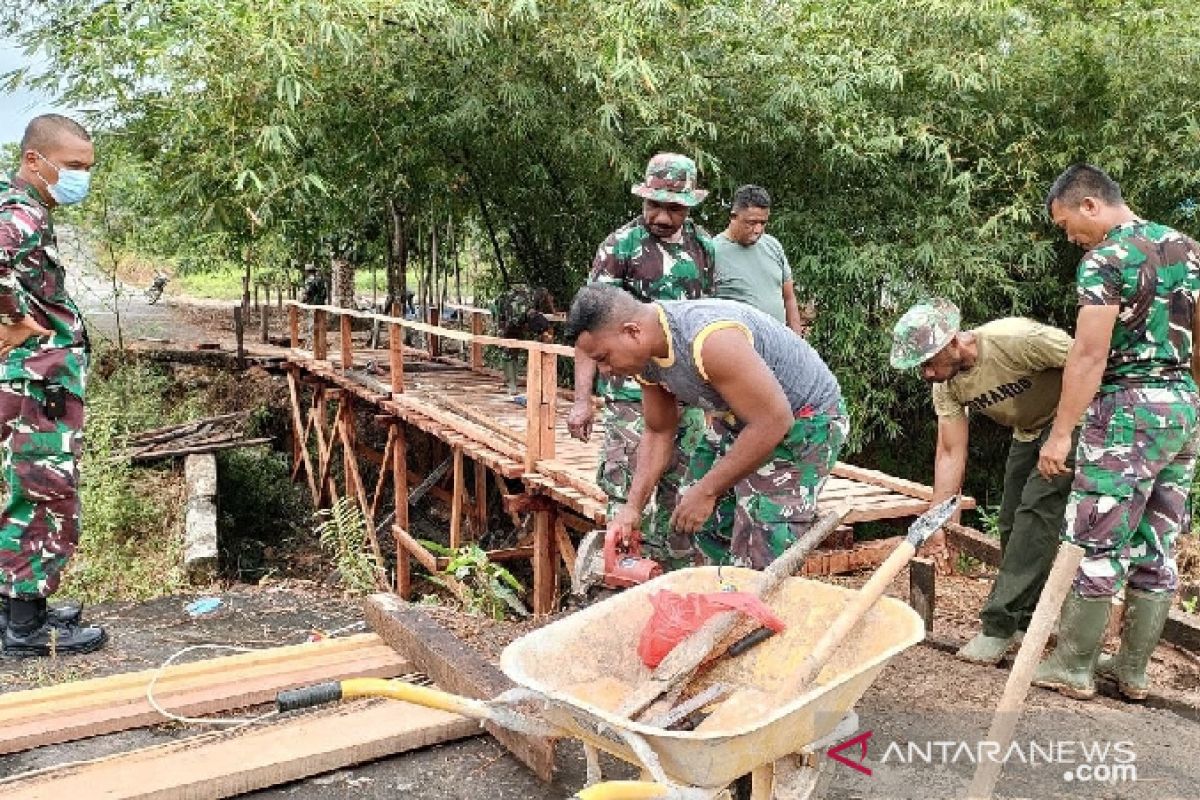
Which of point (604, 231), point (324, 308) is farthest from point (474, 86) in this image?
point (324, 308)

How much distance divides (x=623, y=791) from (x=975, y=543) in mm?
3280

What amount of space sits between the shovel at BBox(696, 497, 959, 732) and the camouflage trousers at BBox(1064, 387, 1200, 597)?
3.69ft

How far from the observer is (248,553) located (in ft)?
34.4

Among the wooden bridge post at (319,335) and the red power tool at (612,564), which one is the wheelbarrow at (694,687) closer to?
the red power tool at (612,564)

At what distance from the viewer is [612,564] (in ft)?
9.83

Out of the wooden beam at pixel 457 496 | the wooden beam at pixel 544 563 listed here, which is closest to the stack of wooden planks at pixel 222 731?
the wooden beam at pixel 544 563

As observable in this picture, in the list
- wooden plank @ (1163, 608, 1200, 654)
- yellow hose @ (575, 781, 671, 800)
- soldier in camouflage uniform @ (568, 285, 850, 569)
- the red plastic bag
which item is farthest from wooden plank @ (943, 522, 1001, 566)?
yellow hose @ (575, 781, 671, 800)

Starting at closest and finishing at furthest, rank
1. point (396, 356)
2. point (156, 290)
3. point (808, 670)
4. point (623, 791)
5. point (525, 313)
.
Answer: point (623, 791)
point (808, 670)
point (396, 356)
point (525, 313)
point (156, 290)

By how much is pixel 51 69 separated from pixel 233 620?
18.1 feet

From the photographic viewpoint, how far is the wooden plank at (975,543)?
444 centimetres

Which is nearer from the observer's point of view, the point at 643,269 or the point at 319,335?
the point at 643,269

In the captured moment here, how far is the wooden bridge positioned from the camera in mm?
5906

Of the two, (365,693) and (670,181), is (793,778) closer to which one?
(365,693)

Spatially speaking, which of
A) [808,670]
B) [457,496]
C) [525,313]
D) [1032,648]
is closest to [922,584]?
[1032,648]
